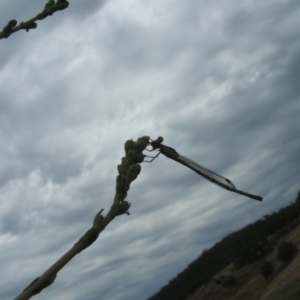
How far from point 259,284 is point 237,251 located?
40103mm

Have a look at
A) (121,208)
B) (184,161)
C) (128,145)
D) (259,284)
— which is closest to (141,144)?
(128,145)

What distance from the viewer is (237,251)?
86.5 meters

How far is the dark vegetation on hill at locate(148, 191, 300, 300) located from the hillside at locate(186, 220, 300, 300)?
8.41 feet

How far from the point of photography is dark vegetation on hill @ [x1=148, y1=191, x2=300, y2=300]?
206 ft

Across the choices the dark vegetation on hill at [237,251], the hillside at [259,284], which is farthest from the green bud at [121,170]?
the dark vegetation on hill at [237,251]

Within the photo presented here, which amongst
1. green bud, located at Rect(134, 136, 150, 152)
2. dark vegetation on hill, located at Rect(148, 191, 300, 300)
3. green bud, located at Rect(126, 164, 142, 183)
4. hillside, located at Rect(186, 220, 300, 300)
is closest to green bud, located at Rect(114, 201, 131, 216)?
green bud, located at Rect(126, 164, 142, 183)

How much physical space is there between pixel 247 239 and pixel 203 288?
31.4 metres

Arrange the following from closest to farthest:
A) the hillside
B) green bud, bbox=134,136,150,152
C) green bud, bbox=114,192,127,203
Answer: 1. green bud, bbox=114,192,127,203
2. green bud, bbox=134,136,150,152
3. the hillside

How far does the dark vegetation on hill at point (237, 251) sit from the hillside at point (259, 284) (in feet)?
8.41

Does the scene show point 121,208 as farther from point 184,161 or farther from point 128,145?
point 184,161

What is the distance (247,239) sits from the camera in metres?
92.1

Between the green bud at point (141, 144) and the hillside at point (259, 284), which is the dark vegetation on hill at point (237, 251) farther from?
the green bud at point (141, 144)

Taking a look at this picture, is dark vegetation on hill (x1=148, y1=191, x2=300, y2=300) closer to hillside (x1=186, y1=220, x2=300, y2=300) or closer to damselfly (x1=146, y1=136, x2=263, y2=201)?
hillside (x1=186, y1=220, x2=300, y2=300)

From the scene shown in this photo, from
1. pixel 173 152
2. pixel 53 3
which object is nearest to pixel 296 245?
pixel 173 152
